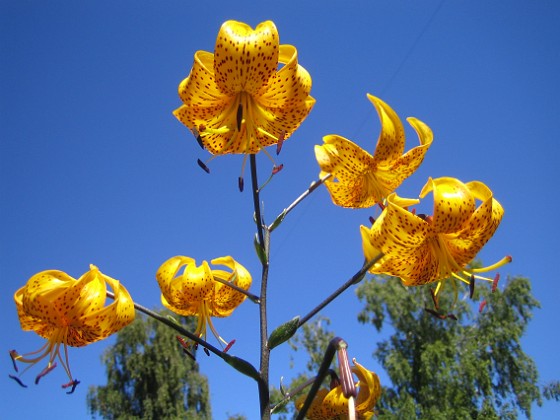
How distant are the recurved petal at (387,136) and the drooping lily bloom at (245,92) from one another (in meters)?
0.20

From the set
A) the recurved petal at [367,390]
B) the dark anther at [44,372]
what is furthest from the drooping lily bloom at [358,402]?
the dark anther at [44,372]

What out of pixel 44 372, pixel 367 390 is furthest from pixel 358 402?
pixel 44 372

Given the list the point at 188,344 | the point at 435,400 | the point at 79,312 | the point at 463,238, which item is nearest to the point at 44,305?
the point at 79,312

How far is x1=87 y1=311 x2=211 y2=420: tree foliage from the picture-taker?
12.5 meters

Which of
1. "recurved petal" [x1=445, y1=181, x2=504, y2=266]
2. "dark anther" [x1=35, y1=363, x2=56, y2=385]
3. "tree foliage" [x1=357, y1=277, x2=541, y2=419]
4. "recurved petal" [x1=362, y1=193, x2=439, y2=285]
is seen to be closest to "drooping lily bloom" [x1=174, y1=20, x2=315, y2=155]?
"recurved petal" [x1=362, y1=193, x2=439, y2=285]

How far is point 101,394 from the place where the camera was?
12.8 meters

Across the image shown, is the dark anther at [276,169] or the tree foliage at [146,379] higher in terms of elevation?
the tree foliage at [146,379]

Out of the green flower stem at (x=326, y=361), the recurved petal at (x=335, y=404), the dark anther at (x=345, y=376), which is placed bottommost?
the dark anther at (x=345, y=376)

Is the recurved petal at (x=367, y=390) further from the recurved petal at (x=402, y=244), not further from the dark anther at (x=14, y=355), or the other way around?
the dark anther at (x=14, y=355)

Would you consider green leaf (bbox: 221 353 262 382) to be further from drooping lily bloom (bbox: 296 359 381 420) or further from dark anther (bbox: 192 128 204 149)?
dark anther (bbox: 192 128 204 149)

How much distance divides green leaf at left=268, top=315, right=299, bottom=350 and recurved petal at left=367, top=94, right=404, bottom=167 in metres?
0.53

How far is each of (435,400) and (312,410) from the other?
11.3 meters

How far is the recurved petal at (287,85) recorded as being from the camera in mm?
1214

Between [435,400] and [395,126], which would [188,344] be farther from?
[435,400]
